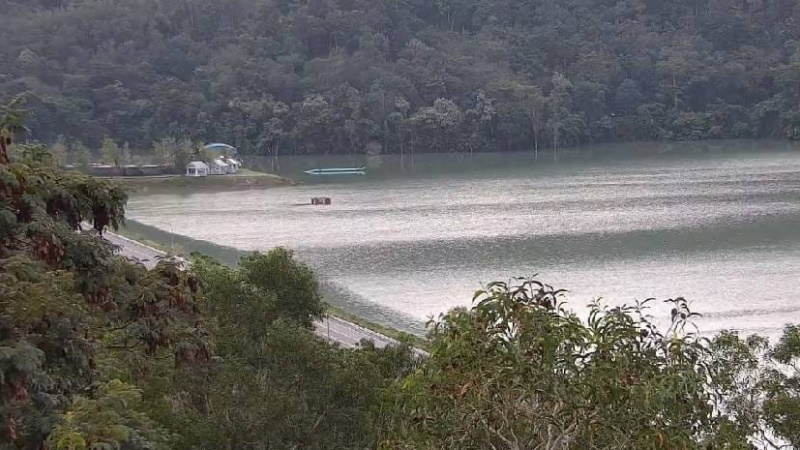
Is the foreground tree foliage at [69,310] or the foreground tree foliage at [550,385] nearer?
the foreground tree foliage at [550,385]

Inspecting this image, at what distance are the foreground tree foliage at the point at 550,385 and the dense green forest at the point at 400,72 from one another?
63.7 m

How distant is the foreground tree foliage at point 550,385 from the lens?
4.28 m

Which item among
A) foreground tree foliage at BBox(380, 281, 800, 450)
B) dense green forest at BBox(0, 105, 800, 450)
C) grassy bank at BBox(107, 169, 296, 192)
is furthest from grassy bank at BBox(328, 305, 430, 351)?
grassy bank at BBox(107, 169, 296, 192)

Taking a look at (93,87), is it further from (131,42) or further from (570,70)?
(570,70)

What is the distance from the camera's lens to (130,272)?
6711 millimetres

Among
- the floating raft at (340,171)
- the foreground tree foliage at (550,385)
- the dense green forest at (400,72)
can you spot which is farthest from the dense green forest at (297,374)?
the dense green forest at (400,72)

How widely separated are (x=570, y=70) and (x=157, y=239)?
1970 inches

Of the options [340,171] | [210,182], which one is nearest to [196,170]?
[210,182]

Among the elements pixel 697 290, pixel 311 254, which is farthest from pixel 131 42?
pixel 697 290

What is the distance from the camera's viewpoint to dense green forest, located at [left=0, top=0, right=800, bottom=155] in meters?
68.8

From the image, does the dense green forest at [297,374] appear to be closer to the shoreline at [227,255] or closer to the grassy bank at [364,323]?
the shoreline at [227,255]

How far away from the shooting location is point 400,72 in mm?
74000

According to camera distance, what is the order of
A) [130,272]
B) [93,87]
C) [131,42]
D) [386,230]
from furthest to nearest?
[131,42] < [93,87] < [386,230] < [130,272]

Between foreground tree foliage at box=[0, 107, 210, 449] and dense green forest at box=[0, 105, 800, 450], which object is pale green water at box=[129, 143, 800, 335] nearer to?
dense green forest at box=[0, 105, 800, 450]
